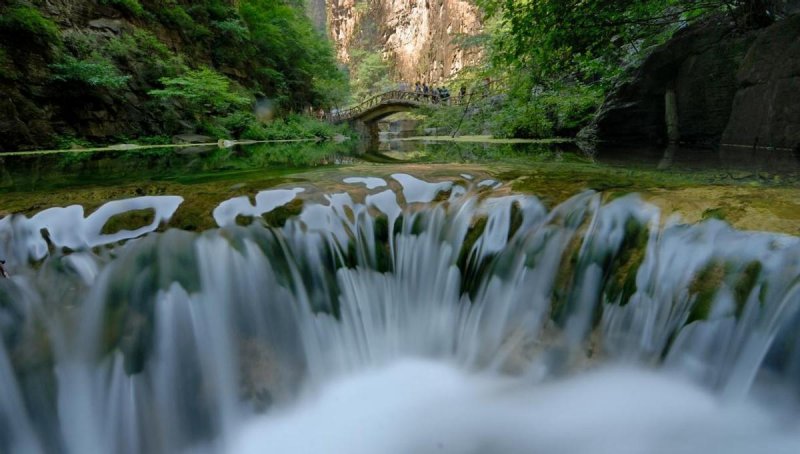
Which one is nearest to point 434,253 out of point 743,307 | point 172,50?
point 743,307

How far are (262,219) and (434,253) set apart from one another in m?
1.23

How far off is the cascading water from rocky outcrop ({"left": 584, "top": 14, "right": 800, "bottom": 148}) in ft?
14.8

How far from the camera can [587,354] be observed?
248 cm

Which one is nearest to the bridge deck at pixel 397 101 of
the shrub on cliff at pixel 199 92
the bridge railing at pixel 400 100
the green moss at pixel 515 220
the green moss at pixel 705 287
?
the bridge railing at pixel 400 100

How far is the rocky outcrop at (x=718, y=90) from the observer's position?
17.8 feet

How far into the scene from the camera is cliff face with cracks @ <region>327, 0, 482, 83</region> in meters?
47.8

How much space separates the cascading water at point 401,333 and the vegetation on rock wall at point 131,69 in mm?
9665

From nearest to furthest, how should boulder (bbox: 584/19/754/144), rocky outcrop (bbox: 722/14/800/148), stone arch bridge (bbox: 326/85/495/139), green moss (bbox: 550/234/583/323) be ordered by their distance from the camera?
1. green moss (bbox: 550/234/583/323)
2. rocky outcrop (bbox: 722/14/800/148)
3. boulder (bbox: 584/19/754/144)
4. stone arch bridge (bbox: 326/85/495/139)

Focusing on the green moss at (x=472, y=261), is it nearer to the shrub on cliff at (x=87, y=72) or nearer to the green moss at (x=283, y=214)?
the green moss at (x=283, y=214)

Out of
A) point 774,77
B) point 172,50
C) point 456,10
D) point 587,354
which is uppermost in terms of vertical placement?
point 456,10

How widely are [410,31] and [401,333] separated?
2258 inches

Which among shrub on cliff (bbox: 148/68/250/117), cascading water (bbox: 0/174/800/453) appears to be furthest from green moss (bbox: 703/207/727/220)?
shrub on cliff (bbox: 148/68/250/117)

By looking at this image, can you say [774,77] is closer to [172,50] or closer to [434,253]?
[434,253]

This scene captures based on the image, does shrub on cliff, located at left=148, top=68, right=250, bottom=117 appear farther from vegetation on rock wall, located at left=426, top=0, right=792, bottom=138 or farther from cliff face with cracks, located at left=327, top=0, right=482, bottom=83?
cliff face with cracks, located at left=327, top=0, right=482, bottom=83
